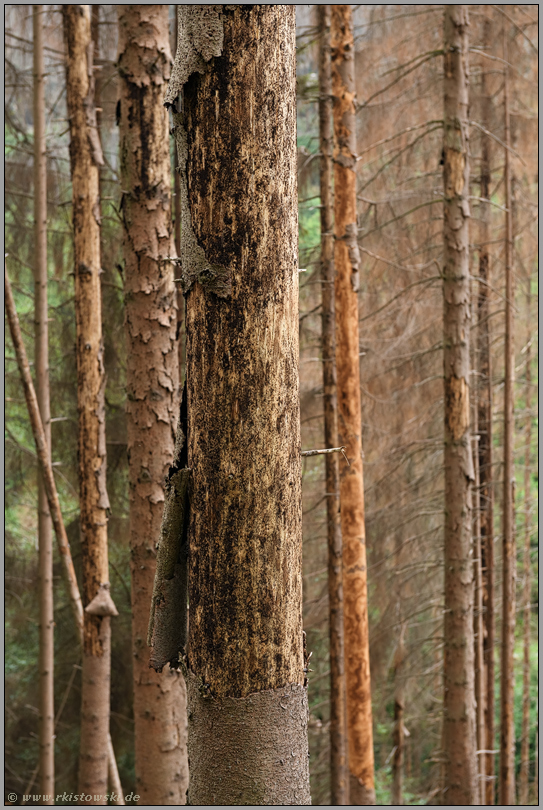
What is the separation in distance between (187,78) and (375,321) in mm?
6923

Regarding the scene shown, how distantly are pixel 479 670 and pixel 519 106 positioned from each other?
6.78 m

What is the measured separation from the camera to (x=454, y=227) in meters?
5.76

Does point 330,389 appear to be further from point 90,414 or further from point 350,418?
point 90,414

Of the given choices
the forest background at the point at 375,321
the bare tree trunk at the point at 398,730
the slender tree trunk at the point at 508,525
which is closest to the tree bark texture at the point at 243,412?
the forest background at the point at 375,321

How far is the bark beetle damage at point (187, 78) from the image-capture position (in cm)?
150

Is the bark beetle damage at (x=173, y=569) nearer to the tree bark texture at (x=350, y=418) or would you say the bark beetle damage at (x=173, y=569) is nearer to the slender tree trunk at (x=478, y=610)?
the tree bark texture at (x=350, y=418)

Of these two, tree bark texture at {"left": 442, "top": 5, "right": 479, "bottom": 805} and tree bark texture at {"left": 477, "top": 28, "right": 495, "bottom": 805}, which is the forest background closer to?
tree bark texture at {"left": 477, "top": 28, "right": 495, "bottom": 805}

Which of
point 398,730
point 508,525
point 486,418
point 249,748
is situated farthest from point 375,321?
point 249,748

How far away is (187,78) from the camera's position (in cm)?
154

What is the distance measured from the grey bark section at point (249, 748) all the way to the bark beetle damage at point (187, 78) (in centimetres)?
89

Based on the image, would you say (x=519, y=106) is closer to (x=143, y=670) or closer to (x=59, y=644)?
(x=143, y=670)

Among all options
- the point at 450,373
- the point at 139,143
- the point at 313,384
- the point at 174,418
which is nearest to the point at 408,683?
the point at 313,384

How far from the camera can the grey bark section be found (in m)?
1.48

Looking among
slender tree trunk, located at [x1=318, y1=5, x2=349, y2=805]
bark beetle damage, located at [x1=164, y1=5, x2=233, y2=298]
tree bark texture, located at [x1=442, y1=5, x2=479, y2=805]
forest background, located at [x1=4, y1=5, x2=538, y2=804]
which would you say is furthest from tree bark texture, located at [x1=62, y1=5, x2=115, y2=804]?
bark beetle damage, located at [x1=164, y1=5, x2=233, y2=298]
